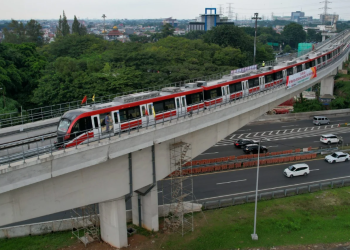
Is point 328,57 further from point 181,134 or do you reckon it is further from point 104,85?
point 181,134

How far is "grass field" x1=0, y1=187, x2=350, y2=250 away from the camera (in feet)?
72.2

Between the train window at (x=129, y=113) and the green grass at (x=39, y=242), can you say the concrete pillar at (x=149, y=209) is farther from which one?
the train window at (x=129, y=113)

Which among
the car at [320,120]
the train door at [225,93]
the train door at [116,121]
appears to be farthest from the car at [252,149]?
the train door at [116,121]

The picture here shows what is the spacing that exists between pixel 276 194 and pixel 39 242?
18369 millimetres

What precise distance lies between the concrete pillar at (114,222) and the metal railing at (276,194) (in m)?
7.64

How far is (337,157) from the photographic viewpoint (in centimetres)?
3647

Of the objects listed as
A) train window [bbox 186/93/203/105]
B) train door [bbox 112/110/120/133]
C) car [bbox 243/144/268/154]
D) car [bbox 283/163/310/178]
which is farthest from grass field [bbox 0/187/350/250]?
car [bbox 243/144/268/154]

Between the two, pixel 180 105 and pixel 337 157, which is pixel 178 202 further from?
pixel 337 157

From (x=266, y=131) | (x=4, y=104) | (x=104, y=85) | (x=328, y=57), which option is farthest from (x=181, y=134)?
(x=328, y=57)

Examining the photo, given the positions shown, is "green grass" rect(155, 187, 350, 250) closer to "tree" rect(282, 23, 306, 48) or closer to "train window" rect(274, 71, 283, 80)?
"train window" rect(274, 71, 283, 80)

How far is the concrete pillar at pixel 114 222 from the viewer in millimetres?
20484

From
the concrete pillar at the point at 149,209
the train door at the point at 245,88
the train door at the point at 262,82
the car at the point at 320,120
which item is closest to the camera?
the concrete pillar at the point at 149,209

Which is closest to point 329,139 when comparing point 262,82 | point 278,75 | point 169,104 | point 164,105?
point 278,75

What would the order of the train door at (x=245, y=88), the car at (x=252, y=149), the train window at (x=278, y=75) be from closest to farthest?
the train door at (x=245, y=88) < the train window at (x=278, y=75) < the car at (x=252, y=149)
